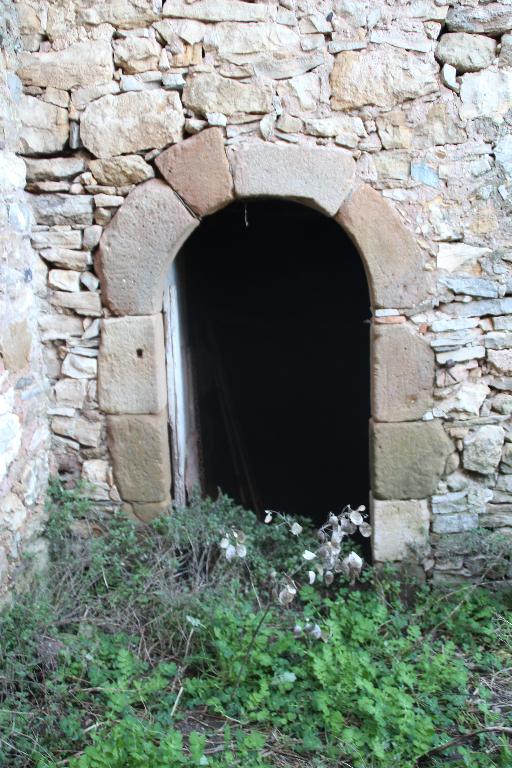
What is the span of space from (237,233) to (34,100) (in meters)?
2.25

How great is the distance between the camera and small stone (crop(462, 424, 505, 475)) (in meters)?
3.46

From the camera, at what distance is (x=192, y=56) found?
3.23m

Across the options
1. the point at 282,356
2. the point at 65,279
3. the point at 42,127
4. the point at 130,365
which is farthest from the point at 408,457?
the point at 282,356

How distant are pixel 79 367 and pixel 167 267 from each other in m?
0.68

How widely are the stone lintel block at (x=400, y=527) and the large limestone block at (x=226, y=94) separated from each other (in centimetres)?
204

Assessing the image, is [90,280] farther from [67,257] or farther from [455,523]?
[455,523]

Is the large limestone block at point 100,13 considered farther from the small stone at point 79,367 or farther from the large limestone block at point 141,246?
the small stone at point 79,367

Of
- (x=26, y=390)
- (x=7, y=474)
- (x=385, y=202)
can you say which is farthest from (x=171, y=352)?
(x=385, y=202)

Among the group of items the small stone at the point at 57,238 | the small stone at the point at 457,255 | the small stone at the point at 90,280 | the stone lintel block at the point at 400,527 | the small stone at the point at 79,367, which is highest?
the small stone at the point at 57,238

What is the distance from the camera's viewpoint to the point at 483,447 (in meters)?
3.46

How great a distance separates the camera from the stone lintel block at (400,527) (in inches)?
138

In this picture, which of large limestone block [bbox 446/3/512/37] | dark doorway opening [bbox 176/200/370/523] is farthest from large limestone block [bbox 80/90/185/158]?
dark doorway opening [bbox 176/200/370/523]

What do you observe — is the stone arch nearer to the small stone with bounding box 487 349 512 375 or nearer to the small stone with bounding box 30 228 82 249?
the small stone with bounding box 30 228 82 249

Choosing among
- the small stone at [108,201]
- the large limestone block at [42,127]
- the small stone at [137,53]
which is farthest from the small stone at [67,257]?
the small stone at [137,53]
